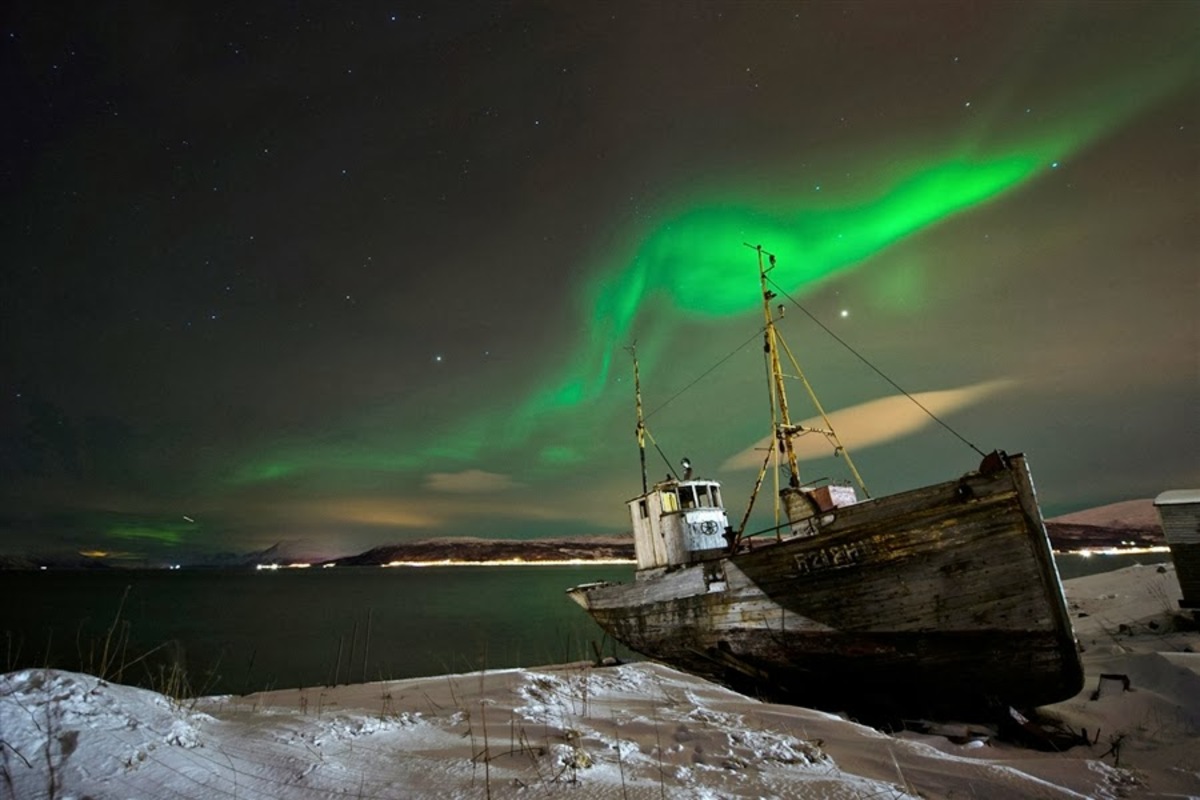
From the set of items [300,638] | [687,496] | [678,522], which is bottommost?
[300,638]

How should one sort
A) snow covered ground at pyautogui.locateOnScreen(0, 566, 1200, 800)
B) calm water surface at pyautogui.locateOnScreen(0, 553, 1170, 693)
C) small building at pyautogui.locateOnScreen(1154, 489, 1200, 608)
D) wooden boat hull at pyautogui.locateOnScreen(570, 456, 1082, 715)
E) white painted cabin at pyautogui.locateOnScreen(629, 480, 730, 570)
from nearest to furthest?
snow covered ground at pyautogui.locateOnScreen(0, 566, 1200, 800), wooden boat hull at pyautogui.locateOnScreen(570, 456, 1082, 715), small building at pyautogui.locateOnScreen(1154, 489, 1200, 608), white painted cabin at pyautogui.locateOnScreen(629, 480, 730, 570), calm water surface at pyautogui.locateOnScreen(0, 553, 1170, 693)

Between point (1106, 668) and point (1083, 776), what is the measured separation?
8.18 meters

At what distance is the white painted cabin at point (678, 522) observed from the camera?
16.0 m

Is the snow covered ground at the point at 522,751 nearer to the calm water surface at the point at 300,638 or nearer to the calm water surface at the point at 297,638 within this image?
the calm water surface at the point at 300,638

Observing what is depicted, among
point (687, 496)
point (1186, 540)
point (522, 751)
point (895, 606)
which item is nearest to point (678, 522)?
point (687, 496)

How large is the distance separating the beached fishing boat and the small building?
954 cm

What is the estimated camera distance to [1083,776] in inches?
200

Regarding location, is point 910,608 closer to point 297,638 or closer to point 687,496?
point 687,496

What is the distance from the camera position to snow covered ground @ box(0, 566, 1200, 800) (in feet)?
12.5

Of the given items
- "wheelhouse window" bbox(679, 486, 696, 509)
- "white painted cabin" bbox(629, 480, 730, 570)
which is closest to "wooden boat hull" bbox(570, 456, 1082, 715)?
"white painted cabin" bbox(629, 480, 730, 570)

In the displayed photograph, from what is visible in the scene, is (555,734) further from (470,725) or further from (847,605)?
(847,605)

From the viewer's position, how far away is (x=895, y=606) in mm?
10305

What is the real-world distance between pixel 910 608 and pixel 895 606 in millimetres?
257

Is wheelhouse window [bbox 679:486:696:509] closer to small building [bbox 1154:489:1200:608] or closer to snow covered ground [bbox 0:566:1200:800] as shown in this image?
snow covered ground [bbox 0:566:1200:800]
